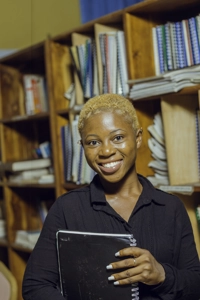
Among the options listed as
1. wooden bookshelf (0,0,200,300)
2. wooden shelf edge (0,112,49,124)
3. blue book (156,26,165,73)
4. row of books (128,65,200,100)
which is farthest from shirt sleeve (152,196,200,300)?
wooden shelf edge (0,112,49,124)

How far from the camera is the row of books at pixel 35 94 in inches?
121

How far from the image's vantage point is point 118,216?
44.2 inches

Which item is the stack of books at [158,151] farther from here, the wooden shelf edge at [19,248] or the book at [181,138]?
the wooden shelf edge at [19,248]

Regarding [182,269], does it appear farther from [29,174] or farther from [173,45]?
[29,174]

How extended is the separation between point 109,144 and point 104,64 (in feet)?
4.19

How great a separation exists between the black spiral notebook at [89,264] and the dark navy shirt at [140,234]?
0.09 ft

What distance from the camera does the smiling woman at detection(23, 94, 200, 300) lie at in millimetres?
1084

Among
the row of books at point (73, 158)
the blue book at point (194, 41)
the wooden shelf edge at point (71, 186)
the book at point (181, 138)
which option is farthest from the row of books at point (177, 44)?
the wooden shelf edge at point (71, 186)

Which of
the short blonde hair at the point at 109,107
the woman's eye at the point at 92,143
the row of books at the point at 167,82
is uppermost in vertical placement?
the row of books at the point at 167,82

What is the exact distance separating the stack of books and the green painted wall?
950mm

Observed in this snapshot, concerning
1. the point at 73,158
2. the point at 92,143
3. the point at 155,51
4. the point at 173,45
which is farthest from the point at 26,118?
the point at 92,143

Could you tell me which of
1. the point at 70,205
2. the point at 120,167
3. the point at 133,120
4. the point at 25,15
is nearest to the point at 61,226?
the point at 70,205

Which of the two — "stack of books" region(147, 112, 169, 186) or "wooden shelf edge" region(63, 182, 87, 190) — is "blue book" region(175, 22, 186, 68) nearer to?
"stack of books" region(147, 112, 169, 186)

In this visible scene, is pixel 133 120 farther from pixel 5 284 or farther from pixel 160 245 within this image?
pixel 5 284
